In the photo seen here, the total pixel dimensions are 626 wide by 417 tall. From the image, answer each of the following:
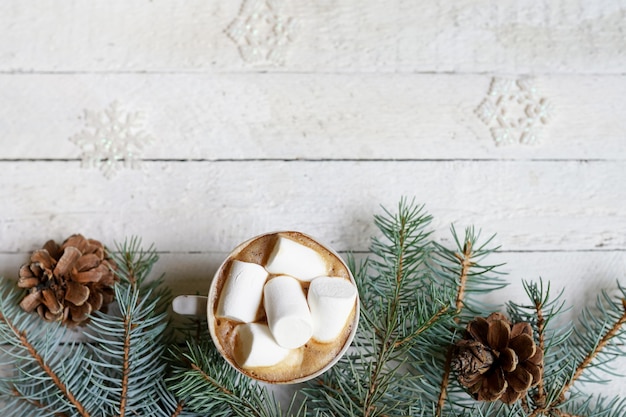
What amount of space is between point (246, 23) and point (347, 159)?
0.26 meters

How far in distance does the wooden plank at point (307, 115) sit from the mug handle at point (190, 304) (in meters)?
0.25

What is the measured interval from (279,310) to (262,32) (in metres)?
0.46

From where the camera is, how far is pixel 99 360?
83 cm

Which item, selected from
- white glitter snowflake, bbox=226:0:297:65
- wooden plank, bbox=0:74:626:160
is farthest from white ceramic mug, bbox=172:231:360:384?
white glitter snowflake, bbox=226:0:297:65

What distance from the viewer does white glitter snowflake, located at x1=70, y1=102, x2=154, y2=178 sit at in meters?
0.88

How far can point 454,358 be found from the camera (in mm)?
759

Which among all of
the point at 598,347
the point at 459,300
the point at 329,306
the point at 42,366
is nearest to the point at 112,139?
the point at 42,366

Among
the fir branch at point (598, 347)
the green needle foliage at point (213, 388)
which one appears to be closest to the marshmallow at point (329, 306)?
the green needle foliage at point (213, 388)

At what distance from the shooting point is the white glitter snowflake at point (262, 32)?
0.90 meters

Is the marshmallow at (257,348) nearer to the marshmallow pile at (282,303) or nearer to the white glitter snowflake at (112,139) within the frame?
the marshmallow pile at (282,303)

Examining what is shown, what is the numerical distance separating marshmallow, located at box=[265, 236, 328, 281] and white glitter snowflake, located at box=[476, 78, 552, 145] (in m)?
0.39

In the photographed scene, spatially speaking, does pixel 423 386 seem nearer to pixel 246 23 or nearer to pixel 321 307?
pixel 321 307

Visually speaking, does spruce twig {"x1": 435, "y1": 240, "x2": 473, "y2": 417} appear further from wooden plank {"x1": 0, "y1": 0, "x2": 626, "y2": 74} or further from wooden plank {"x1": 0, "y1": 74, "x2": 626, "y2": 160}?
wooden plank {"x1": 0, "y1": 0, "x2": 626, "y2": 74}

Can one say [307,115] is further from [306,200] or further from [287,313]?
[287,313]
